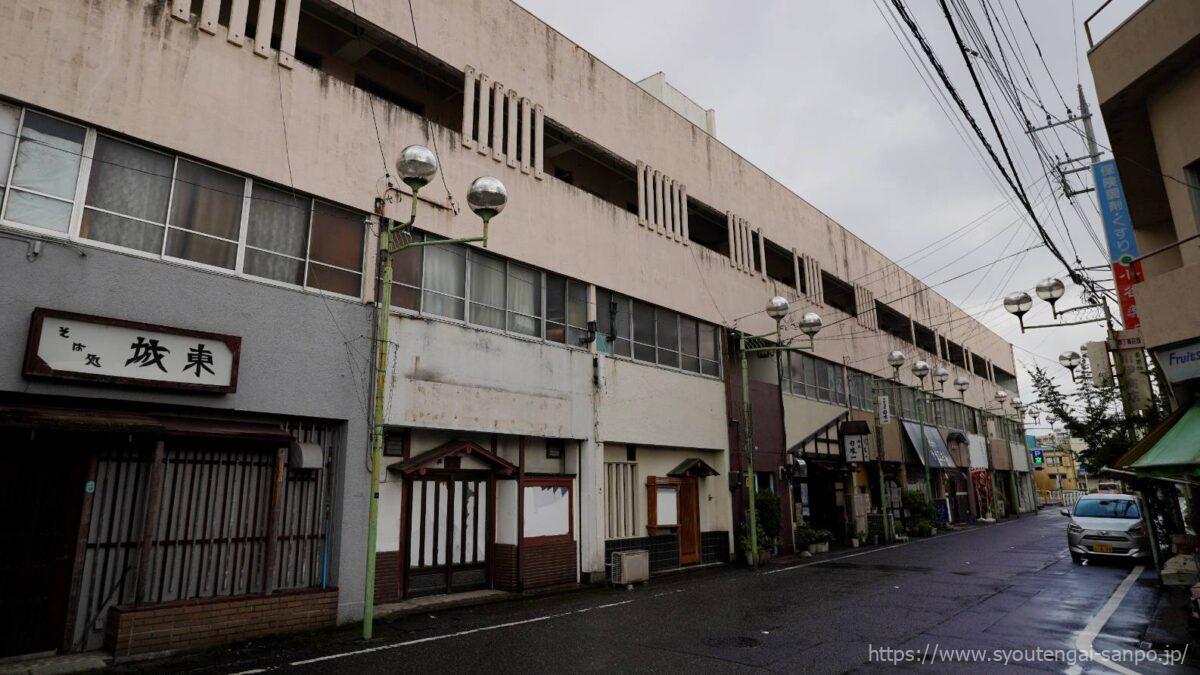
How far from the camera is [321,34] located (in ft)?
44.9

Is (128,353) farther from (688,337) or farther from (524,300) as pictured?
(688,337)

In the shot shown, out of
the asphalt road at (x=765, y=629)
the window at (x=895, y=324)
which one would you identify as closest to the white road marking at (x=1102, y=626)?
the asphalt road at (x=765, y=629)

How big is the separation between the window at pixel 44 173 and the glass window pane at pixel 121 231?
23cm

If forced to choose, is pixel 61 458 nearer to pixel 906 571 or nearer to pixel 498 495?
pixel 498 495

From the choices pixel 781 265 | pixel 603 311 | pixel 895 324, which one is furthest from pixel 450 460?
pixel 895 324

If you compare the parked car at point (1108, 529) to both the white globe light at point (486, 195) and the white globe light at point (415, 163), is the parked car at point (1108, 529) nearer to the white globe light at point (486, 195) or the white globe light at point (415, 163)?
the white globe light at point (486, 195)

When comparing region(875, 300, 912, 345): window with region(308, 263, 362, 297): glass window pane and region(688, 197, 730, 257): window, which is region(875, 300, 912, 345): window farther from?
region(308, 263, 362, 297): glass window pane

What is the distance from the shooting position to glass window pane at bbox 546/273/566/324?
51.3ft

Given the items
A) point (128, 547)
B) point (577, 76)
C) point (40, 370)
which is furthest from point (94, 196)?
point (577, 76)

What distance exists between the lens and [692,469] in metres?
18.2

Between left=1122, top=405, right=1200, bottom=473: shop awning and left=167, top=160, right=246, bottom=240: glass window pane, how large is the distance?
13056 mm

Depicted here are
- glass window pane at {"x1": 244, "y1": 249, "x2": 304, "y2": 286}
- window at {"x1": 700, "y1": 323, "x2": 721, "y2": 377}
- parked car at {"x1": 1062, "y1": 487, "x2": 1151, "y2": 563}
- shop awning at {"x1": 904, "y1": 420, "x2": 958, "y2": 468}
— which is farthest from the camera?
shop awning at {"x1": 904, "y1": 420, "x2": 958, "y2": 468}

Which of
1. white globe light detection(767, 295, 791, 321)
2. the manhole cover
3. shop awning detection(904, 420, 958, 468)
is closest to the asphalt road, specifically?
the manhole cover

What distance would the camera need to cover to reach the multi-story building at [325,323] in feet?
27.8
